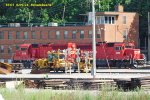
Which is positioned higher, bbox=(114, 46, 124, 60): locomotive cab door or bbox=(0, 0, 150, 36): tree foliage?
bbox=(0, 0, 150, 36): tree foliage

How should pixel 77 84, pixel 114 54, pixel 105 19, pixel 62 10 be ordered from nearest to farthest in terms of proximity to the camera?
pixel 77 84 → pixel 114 54 → pixel 105 19 → pixel 62 10

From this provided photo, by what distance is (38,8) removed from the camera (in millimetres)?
106688

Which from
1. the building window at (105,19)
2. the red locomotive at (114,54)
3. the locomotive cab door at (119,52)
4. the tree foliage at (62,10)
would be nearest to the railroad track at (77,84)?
the red locomotive at (114,54)

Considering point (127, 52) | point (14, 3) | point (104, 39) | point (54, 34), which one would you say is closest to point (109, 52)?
point (127, 52)

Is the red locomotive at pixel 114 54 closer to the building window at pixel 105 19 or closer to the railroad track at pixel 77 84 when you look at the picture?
the building window at pixel 105 19

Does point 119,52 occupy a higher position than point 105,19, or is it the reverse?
point 105,19

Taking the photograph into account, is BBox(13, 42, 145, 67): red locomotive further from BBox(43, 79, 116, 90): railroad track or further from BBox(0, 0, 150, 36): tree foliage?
BBox(43, 79, 116, 90): railroad track

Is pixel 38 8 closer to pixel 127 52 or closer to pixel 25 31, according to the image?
pixel 25 31

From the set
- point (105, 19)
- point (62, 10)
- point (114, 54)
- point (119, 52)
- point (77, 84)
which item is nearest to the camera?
point (77, 84)

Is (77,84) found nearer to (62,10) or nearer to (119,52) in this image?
(119,52)

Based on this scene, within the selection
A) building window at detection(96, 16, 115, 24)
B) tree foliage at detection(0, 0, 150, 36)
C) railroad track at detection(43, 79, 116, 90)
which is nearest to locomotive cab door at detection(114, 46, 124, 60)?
building window at detection(96, 16, 115, 24)

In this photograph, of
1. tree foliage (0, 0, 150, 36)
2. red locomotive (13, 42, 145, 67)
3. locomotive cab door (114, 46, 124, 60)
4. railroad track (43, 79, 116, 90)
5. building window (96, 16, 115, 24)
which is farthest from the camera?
tree foliage (0, 0, 150, 36)

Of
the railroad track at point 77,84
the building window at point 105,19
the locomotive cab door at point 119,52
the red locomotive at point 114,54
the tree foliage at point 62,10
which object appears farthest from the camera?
the tree foliage at point 62,10

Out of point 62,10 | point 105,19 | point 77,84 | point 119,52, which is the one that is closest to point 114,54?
point 119,52
